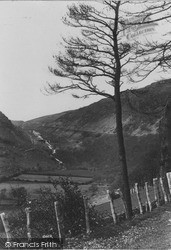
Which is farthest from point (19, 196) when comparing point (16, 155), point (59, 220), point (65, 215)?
point (16, 155)

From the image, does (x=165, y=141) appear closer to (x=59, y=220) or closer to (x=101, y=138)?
(x=59, y=220)

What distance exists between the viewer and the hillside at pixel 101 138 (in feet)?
217

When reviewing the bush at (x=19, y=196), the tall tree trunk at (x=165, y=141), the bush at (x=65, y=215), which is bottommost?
the bush at (x=19, y=196)

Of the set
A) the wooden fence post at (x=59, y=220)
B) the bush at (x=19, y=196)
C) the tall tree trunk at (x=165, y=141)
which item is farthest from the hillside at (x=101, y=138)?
the wooden fence post at (x=59, y=220)

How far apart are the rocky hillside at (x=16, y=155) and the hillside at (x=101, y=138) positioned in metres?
7.61

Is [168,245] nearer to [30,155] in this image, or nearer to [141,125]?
[30,155]

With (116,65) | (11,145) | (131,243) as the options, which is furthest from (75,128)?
(131,243)

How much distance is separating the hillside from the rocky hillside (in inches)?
299

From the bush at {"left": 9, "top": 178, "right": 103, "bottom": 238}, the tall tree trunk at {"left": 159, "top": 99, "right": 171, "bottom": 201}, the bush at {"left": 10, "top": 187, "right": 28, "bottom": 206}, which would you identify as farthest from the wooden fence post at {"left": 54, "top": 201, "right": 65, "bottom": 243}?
the bush at {"left": 10, "top": 187, "right": 28, "bottom": 206}

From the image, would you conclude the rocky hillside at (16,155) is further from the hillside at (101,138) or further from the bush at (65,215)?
the bush at (65,215)

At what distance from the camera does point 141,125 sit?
88.0 metres

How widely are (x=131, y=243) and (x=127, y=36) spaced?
957 cm

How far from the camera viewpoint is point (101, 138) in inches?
3784

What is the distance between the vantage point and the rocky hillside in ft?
181
